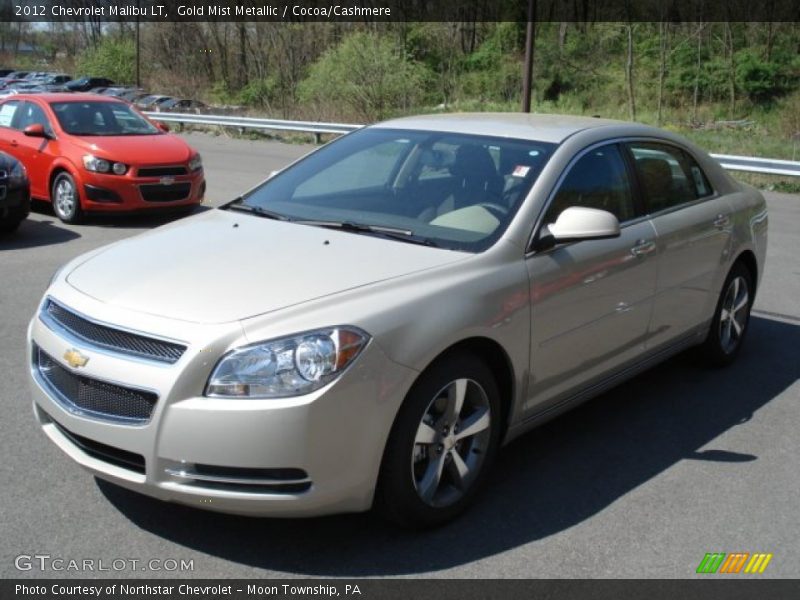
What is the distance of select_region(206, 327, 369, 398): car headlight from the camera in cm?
322

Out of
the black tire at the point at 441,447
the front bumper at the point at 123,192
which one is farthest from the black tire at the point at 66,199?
the black tire at the point at 441,447

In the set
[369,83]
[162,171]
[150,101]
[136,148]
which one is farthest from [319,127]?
[150,101]

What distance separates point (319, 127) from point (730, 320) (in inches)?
753

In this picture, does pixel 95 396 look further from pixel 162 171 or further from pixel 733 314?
pixel 162 171

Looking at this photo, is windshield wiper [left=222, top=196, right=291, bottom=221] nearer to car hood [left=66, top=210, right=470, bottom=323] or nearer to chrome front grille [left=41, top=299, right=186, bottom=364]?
car hood [left=66, top=210, right=470, bottom=323]

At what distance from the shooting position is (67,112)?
1192 cm

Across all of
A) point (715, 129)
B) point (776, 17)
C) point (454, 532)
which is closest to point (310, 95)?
point (715, 129)

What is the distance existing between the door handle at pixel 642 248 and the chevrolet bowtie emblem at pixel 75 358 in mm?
2782

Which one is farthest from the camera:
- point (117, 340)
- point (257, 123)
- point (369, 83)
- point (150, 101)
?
point (150, 101)

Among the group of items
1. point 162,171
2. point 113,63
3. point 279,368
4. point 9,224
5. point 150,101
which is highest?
point 113,63

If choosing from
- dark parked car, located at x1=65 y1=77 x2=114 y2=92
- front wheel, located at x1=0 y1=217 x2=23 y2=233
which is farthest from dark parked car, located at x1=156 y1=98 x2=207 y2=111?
front wheel, located at x1=0 y1=217 x2=23 y2=233

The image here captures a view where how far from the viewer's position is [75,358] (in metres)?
3.47
